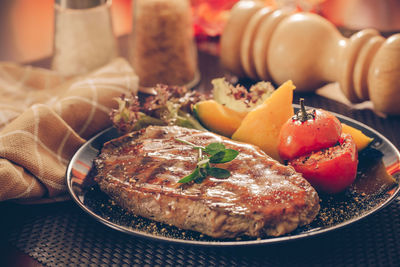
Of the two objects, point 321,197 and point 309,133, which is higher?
point 309,133

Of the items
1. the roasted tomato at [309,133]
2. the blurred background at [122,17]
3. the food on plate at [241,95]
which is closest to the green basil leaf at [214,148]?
the roasted tomato at [309,133]

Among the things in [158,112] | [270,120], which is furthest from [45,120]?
[270,120]

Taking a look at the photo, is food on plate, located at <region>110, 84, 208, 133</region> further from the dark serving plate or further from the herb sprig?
the herb sprig

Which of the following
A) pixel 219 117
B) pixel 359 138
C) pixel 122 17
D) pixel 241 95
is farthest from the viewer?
pixel 122 17

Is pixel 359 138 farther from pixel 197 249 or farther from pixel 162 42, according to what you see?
pixel 162 42

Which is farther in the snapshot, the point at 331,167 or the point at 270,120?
the point at 270,120

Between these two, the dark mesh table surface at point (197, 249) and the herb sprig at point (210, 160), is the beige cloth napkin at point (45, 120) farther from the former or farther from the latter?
the herb sprig at point (210, 160)

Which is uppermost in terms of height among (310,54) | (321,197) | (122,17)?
(310,54)
